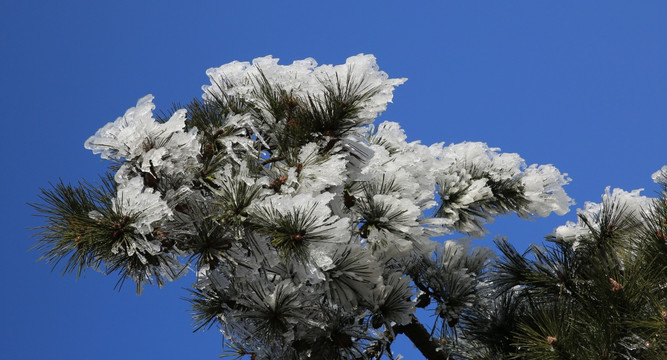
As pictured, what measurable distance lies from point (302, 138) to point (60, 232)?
0.88 metres

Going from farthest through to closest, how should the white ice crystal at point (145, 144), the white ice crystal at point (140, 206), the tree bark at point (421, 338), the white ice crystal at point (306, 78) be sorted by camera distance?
the tree bark at point (421, 338), the white ice crystal at point (306, 78), the white ice crystal at point (145, 144), the white ice crystal at point (140, 206)

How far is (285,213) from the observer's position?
2.25 metres

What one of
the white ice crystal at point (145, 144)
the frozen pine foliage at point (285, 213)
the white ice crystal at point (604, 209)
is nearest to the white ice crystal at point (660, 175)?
the white ice crystal at point (604, 209)

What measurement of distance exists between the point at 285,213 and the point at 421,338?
1.34 meters

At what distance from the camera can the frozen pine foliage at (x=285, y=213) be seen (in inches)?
91.3

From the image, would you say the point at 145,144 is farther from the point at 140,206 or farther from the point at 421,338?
the point at 421,338

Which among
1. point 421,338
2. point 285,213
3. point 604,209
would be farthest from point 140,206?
point 604,209

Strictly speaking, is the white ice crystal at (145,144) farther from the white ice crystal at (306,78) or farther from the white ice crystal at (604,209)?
the white ice crystal at (604,209)

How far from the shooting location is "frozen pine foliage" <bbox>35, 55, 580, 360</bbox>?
7.61ft

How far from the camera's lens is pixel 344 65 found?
2.55m

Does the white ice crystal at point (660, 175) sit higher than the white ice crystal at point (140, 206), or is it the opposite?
the white ice crystal at point (660, 175)

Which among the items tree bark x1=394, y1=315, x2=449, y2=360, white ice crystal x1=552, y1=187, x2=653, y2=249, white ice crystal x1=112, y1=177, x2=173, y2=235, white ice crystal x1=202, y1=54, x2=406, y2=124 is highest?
white ice crystal x1=202, y1=54, x2=406, y2=124

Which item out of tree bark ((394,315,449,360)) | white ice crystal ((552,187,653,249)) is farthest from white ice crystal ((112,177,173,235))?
white ice crystal ((552,187,653,249))

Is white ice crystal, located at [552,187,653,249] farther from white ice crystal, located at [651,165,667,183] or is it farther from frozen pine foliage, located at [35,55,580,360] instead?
frozen pine foliage, located at [35,55,580,360]
